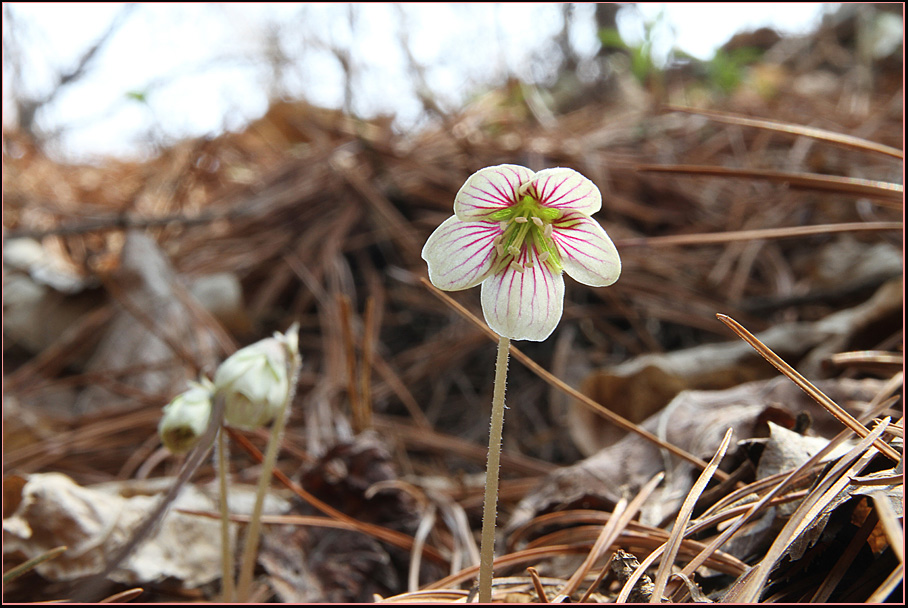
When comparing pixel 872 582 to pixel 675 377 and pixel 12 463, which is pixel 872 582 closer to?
pixel 675 377

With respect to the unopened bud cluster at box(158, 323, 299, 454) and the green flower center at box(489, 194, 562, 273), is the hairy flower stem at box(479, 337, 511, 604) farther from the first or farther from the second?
the unopened bud cluster at box(158, 323, 299, 454)

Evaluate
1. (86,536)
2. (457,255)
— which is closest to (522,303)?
(457,255)

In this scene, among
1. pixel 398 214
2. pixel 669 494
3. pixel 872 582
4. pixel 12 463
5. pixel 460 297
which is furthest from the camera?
pixel 398 214

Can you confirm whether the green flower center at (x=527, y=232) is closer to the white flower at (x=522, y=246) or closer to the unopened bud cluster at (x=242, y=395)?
the white flower at (x=522, y=246)

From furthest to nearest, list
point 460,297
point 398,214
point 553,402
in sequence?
point 398,214
point 460,297
point 553,402

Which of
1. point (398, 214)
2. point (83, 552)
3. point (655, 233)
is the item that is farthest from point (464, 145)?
point (83, 552)

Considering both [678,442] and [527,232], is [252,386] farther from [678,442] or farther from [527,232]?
[678,442]

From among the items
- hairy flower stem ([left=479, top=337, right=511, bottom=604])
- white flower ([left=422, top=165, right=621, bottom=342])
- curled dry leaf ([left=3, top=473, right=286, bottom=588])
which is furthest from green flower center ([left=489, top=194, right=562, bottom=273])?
curled dry leaf ([left=3, top=473, right=286, bottom=588])
